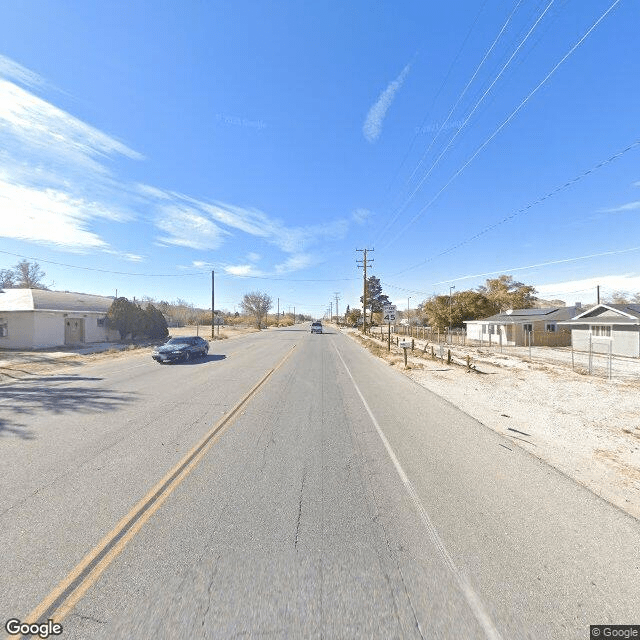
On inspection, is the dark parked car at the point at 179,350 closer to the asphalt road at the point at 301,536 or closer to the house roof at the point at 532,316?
the asphalt road at the point at 301,536

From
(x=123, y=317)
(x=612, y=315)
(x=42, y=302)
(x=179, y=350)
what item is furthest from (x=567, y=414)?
(x=123, y=317)

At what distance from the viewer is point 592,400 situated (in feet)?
32.3

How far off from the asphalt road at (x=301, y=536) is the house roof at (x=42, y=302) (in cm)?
2492

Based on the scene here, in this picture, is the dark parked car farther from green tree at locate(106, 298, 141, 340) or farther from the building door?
green tree at locate(106, 298, 141, 340)

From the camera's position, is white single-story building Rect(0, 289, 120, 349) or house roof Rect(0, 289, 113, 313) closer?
white single-story building Rect(0, 289, 120, 349)

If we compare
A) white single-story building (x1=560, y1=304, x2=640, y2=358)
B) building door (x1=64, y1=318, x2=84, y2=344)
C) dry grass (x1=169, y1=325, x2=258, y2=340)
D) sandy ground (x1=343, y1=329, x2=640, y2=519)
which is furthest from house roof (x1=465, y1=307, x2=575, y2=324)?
building door (x1=64, y1=318, x2=84, y2=344)

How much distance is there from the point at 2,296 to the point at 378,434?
36352 mm

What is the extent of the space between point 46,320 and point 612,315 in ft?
144

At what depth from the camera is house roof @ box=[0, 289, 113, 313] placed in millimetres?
24750

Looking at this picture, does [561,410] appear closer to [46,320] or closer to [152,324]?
[46,320]

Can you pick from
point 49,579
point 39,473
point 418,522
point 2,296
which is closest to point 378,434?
point 418,522

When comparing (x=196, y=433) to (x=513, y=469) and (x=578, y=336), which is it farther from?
(x=578, y=336)

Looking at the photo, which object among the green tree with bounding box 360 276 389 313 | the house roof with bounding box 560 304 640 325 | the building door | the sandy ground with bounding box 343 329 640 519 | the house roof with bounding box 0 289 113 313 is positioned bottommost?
the sandy ground with bounding box 343 329 640 519

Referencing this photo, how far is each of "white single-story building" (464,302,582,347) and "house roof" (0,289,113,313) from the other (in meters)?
39.2
